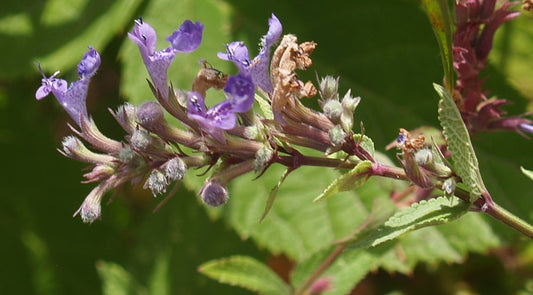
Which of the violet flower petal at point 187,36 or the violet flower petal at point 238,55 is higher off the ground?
the violet flower petal at point 187,36

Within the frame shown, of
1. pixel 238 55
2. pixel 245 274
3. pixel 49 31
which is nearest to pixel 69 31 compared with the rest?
pixel 49 31

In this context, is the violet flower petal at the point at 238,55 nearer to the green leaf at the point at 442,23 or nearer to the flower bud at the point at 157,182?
the flower bud at the point at 157,182

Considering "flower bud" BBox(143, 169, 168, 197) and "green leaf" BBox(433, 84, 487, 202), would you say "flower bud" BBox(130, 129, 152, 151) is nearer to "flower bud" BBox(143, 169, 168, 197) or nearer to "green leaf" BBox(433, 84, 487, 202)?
"flower bud" BBox(143, 169, 168, 197)

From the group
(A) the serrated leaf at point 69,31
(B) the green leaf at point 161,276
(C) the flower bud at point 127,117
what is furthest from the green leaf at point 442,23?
(B) the green leaf at point 161,276

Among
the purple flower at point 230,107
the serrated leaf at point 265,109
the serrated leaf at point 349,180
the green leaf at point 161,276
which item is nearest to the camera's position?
the purple flower at point 230,107

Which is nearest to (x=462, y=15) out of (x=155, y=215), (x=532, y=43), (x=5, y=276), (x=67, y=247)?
(x=532, y=43)

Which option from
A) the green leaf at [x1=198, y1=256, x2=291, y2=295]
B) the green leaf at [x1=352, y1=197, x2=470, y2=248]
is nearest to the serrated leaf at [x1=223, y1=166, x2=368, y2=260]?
the green leaf at [x1=198, y1=256, x2=291, y2=295]

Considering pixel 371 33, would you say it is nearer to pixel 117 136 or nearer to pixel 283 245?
pixel 283 245
